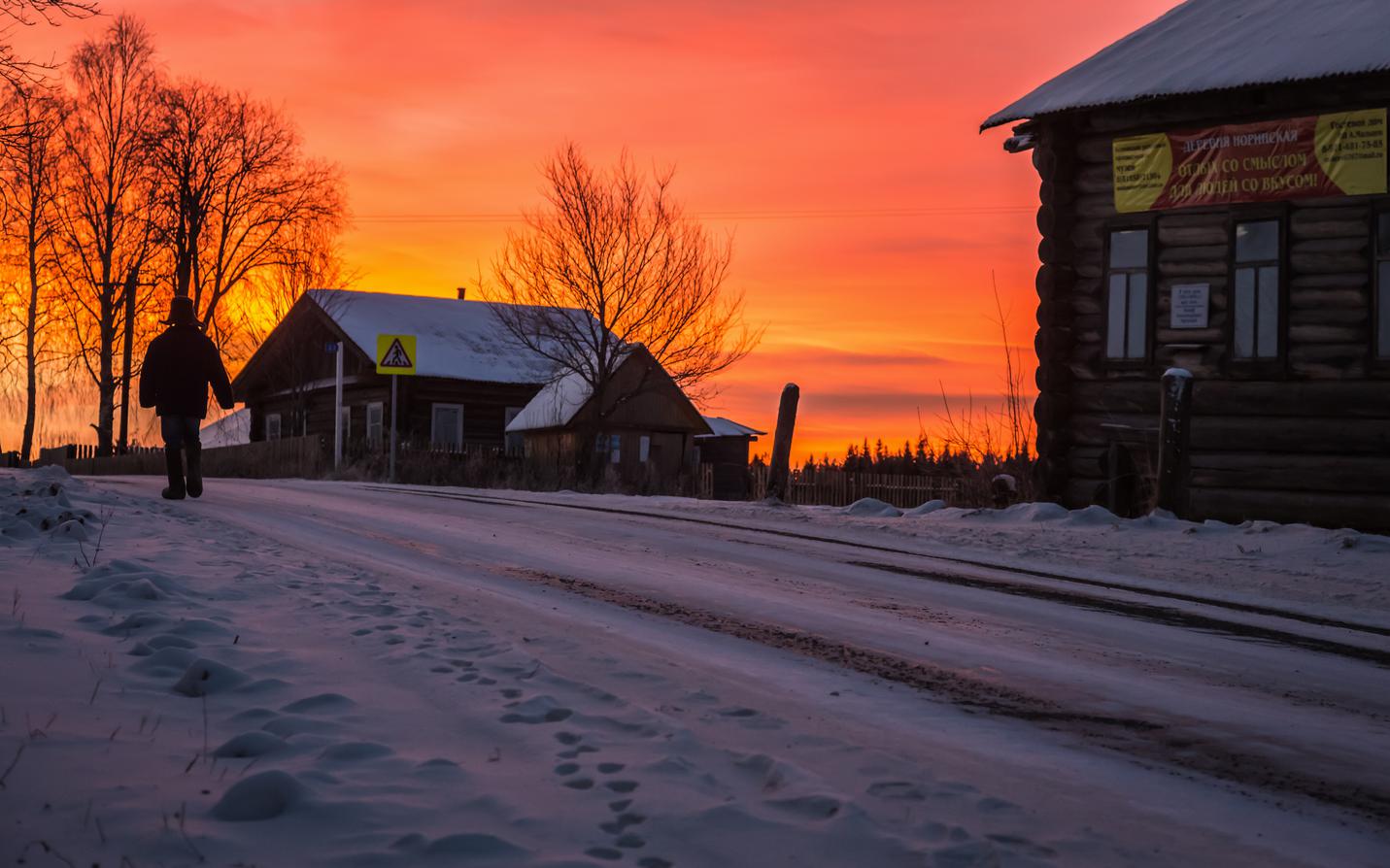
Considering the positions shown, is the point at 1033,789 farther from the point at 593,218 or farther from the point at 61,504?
the point at 593,218

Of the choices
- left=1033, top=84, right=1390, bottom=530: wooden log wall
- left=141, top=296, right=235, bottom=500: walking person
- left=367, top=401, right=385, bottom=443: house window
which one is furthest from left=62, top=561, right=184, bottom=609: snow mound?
left=367, top=401, right=385, bottom=443: house window

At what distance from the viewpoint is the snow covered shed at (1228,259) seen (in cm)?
1377

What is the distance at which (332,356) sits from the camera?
39969 mm

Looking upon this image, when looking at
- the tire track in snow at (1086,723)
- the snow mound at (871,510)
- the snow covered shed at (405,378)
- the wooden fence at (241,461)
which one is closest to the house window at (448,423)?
the snow covered shed at (405,378)

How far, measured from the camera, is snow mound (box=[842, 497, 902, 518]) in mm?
12844

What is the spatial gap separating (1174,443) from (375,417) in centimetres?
3099

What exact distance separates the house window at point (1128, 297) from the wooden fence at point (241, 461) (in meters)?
17.3

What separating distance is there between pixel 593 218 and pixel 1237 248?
57.2 feet

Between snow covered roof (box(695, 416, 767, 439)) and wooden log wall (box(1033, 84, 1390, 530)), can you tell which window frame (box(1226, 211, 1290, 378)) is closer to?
wooden log wall (box(1033, 84, 1390, 530))

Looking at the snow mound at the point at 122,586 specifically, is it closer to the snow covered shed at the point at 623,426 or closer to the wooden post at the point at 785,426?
the wooden post at the point at 785,426

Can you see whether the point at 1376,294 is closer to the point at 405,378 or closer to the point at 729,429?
the point at 405,378

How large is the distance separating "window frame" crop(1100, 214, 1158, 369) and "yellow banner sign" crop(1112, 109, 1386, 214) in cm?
19

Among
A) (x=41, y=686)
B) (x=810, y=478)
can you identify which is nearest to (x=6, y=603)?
(x=41, y=686)

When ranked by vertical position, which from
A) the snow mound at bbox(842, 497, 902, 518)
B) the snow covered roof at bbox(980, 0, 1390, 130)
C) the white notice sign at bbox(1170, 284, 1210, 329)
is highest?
the snow covered roof at bbox(980, 0, 1390, 130)
